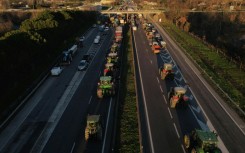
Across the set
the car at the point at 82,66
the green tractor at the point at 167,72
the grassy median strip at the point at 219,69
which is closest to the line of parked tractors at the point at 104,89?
the car at the point at 82,66

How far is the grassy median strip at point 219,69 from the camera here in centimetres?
4025

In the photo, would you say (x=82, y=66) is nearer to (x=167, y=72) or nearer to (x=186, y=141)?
(x=167, y=72)

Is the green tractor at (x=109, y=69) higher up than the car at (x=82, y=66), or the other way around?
the green tractor at (x=109, y=69)

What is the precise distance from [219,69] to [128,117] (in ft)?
87.8

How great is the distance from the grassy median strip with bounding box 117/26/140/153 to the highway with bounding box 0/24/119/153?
4.34 feet

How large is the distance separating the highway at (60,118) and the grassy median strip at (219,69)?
18.2 meters

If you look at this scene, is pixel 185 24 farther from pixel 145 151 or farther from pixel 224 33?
pixel 145 151

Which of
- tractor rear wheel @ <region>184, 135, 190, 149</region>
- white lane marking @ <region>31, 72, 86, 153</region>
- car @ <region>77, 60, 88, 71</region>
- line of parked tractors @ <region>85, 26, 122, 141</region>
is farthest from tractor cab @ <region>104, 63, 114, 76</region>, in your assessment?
tractor rear wheel @ <region>184, 135, 190, 149</region>

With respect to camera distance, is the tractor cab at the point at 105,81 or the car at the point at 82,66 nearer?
the tractor cab at the point at 105,81

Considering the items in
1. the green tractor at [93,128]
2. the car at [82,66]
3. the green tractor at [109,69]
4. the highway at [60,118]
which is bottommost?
the highway at [60,118]

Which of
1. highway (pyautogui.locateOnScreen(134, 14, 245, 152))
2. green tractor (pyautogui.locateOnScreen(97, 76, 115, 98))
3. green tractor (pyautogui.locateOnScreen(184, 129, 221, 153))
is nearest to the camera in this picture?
green tractor (pyautogui.locateOnScreen(184, 129, 221, 153))

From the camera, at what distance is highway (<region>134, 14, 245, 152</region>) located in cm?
2778

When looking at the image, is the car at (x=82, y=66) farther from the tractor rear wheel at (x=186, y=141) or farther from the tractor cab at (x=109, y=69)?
the tractor rear wheel at (x=186, y=141)

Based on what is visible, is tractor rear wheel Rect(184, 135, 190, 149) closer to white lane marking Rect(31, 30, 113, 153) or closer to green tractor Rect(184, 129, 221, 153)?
green tractor Rect(184, 129, 221, 153)
